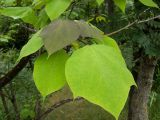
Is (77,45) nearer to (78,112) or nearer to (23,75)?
(23,75)

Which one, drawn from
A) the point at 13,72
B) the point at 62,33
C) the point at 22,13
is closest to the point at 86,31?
the point at 62,33

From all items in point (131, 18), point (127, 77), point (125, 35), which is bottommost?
point (125, 35)

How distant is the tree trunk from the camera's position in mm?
3107

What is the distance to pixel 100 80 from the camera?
0.40 m

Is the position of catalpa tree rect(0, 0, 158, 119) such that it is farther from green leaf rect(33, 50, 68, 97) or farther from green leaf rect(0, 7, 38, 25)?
green leaf rect(0, 7, 38, 25)

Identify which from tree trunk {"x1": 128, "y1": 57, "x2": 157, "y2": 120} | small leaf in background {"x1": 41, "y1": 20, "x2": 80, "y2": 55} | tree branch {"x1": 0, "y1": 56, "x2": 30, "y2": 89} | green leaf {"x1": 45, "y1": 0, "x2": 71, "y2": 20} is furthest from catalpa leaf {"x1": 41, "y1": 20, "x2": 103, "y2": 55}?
tree trunk {"x1": 128, "y1": 57, "x2": 157, "y2": 120}

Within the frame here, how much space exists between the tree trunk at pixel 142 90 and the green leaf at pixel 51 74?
261 cm

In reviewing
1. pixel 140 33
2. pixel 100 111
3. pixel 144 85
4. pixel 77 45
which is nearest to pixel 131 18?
pixel 140 33

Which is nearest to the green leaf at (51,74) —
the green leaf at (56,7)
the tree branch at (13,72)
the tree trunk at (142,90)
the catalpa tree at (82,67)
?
the catalpa tree at (82,67)

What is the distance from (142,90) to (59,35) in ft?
9.51

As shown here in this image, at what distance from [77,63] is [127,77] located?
0.20ft

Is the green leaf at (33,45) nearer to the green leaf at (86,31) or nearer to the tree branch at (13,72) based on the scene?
the green leaf at (86,31)

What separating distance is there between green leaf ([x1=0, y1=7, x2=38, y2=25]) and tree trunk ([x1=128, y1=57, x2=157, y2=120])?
2375 mm

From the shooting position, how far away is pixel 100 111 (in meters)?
5.16
